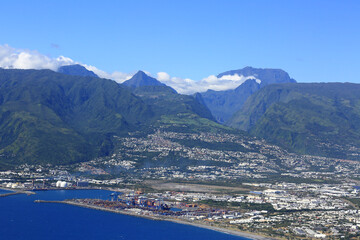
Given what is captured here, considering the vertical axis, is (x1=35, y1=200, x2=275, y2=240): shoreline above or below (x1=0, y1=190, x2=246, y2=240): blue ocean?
above

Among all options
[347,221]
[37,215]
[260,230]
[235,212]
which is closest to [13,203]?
[37,215]

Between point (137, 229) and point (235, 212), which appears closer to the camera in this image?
point (137, 229)

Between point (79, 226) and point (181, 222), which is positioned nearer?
point (79, 226)

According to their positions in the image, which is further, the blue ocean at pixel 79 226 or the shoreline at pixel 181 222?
the shoreline at pixel 181 222

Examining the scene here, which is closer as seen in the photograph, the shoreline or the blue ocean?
the blue ocean

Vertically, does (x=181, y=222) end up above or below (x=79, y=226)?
above

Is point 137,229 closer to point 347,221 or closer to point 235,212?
point 235,212

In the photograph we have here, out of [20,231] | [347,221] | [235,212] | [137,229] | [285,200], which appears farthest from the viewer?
[285,200]

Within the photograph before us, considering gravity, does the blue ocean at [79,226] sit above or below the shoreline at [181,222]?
below
